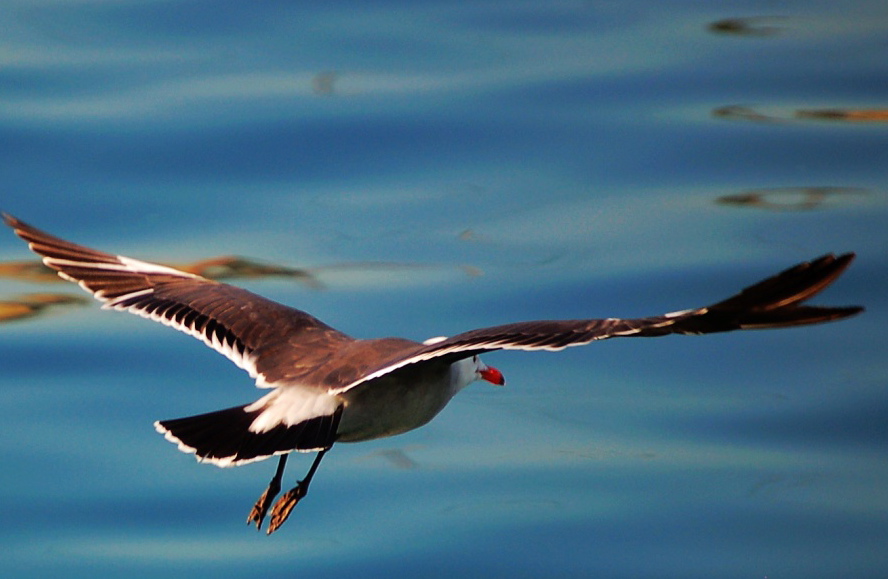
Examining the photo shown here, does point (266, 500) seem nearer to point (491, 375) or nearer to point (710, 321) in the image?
point (491, 375)

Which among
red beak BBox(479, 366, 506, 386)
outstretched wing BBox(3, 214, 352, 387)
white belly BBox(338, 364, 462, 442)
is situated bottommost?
white belly BBox(338, 364, 462, 442)

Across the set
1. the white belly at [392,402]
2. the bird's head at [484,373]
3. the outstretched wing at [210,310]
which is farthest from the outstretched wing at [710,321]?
the bird's head at [484,373]

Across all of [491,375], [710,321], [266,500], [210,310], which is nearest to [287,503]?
[266,500]

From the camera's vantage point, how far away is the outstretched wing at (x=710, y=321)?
17.2ft

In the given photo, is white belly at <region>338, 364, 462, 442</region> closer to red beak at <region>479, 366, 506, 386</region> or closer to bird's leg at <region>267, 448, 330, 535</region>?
bird's leg at <region>267, 448, 330, 535</region>

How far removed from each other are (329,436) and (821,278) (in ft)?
6.50

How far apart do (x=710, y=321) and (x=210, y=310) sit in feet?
8.22

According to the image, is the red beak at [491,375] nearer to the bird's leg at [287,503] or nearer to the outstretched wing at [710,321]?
the bird's leg at [287,503]

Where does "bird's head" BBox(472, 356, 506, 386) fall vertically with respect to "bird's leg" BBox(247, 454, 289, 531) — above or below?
above

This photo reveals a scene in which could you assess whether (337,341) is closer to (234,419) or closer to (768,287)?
(234,419)

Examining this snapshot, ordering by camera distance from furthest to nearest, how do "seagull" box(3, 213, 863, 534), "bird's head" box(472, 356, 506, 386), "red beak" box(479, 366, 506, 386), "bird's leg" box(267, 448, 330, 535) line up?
"red beak" box(479, 366, 506, 386)
"bird's head" box(472, 356, 506, 386)
"bird's leg" box(267, 448, 330, 535)
"seagull" box(3, 213, 863, 534)

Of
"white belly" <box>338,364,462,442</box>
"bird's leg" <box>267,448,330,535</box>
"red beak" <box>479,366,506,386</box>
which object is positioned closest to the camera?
"white belly" <box>338,364,462,442</box>

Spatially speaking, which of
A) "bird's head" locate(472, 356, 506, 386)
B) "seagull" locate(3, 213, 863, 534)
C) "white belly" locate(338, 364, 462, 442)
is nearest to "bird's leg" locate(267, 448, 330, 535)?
"seagull" locate(3, 213, 863, 534)

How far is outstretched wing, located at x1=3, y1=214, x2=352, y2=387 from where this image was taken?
22.6ft
